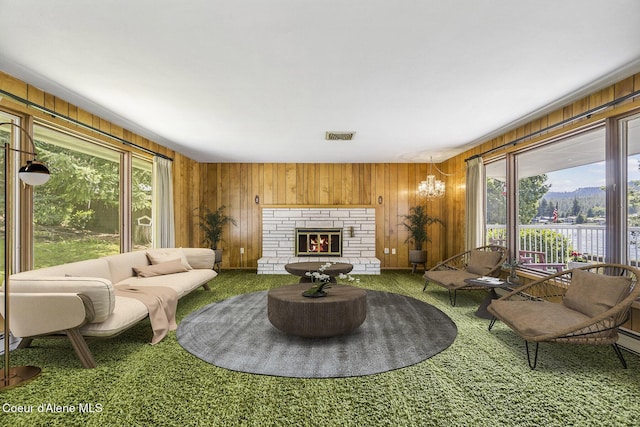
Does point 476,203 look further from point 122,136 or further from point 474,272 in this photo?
point 122,136

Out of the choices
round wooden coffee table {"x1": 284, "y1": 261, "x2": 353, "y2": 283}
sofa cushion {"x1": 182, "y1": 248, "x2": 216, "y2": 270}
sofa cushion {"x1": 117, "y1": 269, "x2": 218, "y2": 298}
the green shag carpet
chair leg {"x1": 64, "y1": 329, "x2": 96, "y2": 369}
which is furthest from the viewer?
sofa cushion {"x1": 182, "y1": 248, "x2": 216, "y2": 270}

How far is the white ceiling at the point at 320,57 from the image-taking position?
1904 mm

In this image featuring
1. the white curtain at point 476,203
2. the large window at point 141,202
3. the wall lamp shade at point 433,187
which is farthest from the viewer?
the wall lamp shade at point 433,187

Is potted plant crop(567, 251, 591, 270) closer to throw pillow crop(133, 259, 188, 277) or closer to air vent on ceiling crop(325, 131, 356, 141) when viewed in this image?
air vent on ceiling crop(325, 131, 356, 141)

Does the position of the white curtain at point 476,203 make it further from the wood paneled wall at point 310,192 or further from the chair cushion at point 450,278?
the wood paneled wall at point 310,192

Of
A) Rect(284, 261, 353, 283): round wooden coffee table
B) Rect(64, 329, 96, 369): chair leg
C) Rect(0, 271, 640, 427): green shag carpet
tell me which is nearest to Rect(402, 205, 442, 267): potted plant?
Rect(284, 261, 353, 283): round wooden coffee table

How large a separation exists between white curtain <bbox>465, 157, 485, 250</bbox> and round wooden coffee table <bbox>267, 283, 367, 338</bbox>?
3.19 metres

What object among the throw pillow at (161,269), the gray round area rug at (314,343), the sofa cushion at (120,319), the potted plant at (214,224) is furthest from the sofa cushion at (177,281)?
the potted plant at (214,224)

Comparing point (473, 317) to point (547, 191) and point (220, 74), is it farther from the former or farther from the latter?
point (220, 74)

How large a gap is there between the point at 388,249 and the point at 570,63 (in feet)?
16.3

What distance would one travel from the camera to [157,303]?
3.02 m

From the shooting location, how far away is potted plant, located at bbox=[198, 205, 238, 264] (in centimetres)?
661

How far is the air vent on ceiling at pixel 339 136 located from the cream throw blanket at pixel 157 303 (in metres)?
3.03

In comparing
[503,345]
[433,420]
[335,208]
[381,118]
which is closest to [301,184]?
[335,208]
